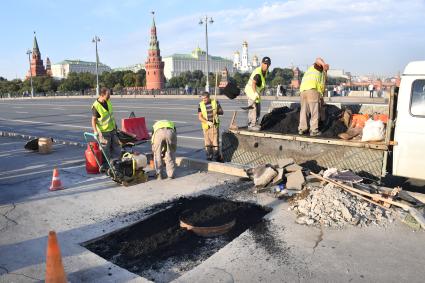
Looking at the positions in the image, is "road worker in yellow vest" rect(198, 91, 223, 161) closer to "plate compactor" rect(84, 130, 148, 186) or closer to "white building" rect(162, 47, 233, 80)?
"plate compactor" rect(84, 130, 148, 186)

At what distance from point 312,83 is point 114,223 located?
15.7 ft

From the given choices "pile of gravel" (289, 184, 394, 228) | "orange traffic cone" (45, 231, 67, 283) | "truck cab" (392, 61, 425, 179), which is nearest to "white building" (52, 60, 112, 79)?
"truck cab" (392, 61, 425, 179)

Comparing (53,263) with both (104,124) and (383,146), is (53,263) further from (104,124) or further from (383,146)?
(383,146)

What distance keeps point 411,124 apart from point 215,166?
12.9 feet

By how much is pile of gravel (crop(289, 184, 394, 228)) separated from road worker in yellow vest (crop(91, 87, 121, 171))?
435cm

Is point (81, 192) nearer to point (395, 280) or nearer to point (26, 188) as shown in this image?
point (26, 188)

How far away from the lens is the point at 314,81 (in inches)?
299

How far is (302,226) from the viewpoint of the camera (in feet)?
16.8

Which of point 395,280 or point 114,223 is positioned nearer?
point 395,280

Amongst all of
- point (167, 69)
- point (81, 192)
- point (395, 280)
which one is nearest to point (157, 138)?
point (81, 192)

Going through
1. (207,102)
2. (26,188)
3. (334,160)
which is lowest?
(26,188)

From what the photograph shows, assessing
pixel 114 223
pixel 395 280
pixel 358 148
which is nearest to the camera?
pixel 395 280

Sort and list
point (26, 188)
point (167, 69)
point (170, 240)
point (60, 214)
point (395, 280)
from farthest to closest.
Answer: point (167, 69) < point (26, 188) < point (60, 214) < point (170, 240) < point (395, 280)

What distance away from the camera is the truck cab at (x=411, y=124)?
5.85 meters
